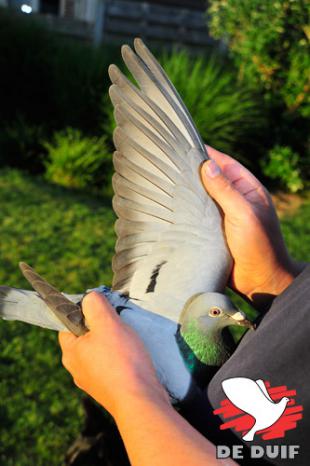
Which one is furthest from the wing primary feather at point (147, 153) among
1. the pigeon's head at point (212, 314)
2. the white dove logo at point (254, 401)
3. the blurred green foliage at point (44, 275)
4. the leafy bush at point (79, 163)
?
the leafy bush at point (79, 163)

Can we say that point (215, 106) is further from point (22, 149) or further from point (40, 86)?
point (40, 86)

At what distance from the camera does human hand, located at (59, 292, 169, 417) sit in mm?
1146

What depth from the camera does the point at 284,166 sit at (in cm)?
655

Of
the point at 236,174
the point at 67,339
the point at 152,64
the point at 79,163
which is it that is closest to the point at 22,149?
the point at 79,163

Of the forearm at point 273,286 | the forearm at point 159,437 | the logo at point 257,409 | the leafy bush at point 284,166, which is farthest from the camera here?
the leafy bush at point 284,166

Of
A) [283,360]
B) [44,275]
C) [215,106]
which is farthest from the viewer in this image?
[215,106]

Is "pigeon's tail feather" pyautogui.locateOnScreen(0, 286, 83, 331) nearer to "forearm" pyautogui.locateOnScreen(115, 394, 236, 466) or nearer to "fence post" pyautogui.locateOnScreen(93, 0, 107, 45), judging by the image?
"forearm" pyautogui.locateOnScreen(115, 394, 236, 466)

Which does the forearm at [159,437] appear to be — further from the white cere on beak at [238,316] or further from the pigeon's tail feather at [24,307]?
the pigeon's tail feather at [24,307]

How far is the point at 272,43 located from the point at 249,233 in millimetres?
5040

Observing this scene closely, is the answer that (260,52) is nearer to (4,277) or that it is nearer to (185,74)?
(185,74)

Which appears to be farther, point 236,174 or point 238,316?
point 236,174

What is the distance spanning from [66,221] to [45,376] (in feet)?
6.98

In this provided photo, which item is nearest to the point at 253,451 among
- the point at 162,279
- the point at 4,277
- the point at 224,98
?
the point at 162,279

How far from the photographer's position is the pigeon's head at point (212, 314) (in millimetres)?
1306
